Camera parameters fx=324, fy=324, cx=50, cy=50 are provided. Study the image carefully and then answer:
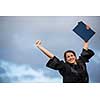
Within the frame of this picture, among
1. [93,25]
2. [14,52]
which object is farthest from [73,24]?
[14,52]

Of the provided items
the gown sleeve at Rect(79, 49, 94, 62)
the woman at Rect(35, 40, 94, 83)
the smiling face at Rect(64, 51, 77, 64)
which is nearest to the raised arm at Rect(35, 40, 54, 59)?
the woman at Rect(35, 40, 94, 83)

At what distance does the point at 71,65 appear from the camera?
2883 mm

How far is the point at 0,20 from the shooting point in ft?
9.49

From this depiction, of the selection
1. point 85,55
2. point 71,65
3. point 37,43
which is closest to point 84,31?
point 85,55

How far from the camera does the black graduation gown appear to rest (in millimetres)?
2859

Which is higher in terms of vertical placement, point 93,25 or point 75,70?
point 93,25

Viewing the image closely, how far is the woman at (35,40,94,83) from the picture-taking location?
2.86 m

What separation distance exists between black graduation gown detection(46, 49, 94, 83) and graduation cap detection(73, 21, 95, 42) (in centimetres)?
12

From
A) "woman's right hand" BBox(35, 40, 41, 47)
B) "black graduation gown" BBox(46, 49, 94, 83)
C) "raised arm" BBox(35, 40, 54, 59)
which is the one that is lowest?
"black graduation gown" BBox(46, 49, 94, 83)

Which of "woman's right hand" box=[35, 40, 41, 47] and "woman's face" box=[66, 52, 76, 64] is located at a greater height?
"woman's right hand" box=[35, 40, 41, 47]

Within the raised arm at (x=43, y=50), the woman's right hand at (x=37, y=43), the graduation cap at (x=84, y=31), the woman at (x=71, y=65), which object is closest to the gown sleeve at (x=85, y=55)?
the woman at (x=71, y=65)

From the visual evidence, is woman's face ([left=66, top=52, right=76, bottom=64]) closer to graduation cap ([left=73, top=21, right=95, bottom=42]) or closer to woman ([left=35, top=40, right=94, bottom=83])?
woman ([left=35, top=40, right=94, bottom=83])
